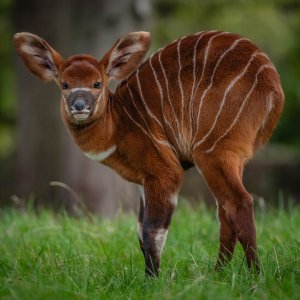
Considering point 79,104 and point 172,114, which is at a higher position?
point 79,104

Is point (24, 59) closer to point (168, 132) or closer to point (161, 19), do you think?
point (168, 132)

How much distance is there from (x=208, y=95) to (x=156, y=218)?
2.87ft

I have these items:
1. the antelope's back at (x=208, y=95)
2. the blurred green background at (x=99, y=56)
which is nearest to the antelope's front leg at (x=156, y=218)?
the antelope's back at (x=208, y=95)

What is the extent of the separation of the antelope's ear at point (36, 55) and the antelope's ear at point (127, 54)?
0.42 meters

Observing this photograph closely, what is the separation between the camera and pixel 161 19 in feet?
49.5

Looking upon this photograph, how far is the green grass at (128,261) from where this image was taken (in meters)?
4.71

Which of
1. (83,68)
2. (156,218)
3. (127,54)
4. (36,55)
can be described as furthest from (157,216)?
(36,55)

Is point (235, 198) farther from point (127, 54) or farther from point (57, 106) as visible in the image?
point (57, 106)

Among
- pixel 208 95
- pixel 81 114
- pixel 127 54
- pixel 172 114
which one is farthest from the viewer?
pixel 127 54

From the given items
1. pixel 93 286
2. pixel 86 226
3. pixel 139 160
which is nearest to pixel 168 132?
pixel 139 160

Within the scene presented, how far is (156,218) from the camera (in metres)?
5.45

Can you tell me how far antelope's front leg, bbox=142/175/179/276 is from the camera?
5414mm

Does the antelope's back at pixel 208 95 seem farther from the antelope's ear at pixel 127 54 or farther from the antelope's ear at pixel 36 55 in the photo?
the antelope's ear at pixel 36 55

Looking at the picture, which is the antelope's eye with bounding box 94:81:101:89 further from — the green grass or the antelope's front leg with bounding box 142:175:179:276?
the green grass
